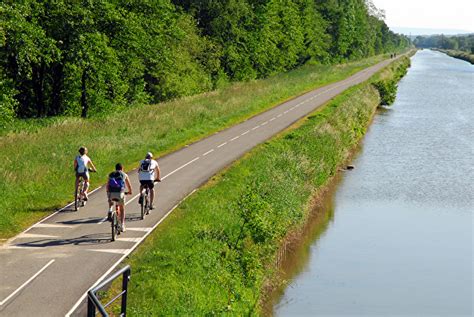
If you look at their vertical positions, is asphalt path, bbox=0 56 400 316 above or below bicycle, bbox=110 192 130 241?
below

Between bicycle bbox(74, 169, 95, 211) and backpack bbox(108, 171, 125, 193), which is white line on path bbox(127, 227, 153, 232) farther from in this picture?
bicycle bbox(74, 169, 95, 211)

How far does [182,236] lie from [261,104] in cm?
3353

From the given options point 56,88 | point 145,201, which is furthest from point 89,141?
point 56,88

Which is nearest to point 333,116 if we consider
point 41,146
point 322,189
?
point 322,189

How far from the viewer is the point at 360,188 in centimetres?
3234

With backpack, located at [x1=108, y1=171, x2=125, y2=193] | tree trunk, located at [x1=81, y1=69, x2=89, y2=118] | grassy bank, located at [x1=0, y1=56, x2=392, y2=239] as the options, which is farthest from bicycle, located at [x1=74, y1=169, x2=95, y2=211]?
tree trunk, located at [x1=81, y1=69, x2=89, y2=118]

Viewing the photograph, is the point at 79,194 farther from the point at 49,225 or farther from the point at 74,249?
the point at 74,249

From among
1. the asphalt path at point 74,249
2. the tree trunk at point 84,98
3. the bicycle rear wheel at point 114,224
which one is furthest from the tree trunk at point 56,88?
the bicycle rear wheel at point 114,224

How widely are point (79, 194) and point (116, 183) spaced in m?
3.53

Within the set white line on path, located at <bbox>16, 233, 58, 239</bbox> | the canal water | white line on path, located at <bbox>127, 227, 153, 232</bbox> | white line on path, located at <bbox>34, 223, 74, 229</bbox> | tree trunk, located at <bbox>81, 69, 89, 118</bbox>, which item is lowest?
the canal water

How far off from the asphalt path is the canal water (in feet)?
15.3

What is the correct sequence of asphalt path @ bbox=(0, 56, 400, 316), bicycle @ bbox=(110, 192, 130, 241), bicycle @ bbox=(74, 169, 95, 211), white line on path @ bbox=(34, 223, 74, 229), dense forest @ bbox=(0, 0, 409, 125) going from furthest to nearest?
dense forest @ bbox=(0, 0, 409, 125), bicycle @ bbox=(74, 169, 95, 211), white line on path @ bbox=(34, 223, 74, 229), bicycle @ bbox=(110, 192, 130, 241), asphalt path @ bbox=(0, 56, 400, 316)

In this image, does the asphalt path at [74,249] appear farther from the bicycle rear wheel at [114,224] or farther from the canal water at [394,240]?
the canal water at [394,240]

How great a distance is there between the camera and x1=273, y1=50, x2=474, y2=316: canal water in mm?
18328
